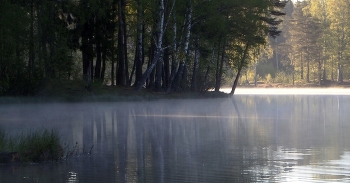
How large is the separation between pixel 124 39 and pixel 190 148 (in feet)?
82.3

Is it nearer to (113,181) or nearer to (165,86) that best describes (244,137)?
(113,181)

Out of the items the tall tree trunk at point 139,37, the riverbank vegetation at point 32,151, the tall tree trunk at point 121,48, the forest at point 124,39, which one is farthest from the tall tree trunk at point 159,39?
the riverbank vegetation at point 32,151

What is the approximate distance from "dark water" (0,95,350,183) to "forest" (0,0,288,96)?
21.8 feet

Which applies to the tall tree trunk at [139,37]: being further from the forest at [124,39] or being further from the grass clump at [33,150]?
the grass clump at [33,150]

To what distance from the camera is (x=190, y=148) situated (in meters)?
15.8

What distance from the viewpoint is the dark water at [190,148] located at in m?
11.8

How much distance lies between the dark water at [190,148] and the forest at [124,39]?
6.64m

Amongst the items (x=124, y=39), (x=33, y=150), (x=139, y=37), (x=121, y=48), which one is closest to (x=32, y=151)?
(x=33, y=150)

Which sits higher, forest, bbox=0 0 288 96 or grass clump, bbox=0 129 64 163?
forest, bbox=0 0 288 96

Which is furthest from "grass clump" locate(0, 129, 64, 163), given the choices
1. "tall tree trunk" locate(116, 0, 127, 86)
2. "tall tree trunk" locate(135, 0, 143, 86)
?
"tall tree trunk" locate(116, 0, 127, 86)

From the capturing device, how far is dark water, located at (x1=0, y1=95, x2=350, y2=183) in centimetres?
1184

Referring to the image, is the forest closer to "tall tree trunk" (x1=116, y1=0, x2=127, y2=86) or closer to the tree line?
"tall tree trunk" (x1=116, y1=0, x2=127, y2=86)

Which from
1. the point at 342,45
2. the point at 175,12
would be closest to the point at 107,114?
the point at 175,12

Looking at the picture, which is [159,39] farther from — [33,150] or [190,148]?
[33,150]
